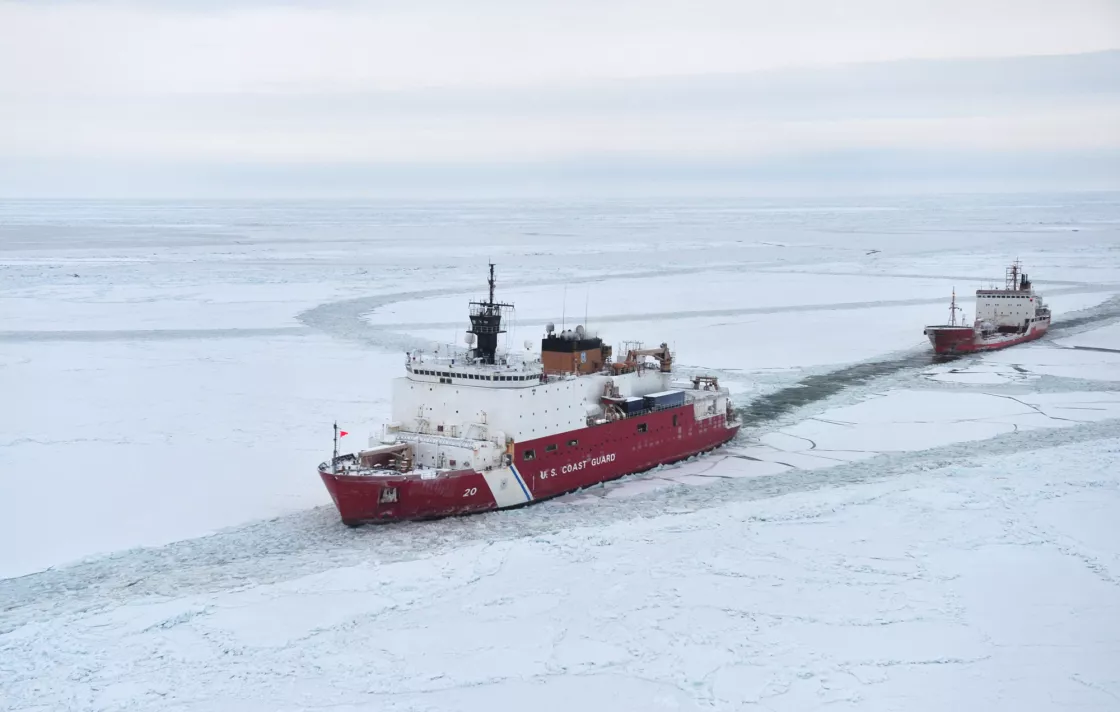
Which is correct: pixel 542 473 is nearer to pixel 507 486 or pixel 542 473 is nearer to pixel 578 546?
pixel 507 486

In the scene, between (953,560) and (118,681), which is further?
(953,560)

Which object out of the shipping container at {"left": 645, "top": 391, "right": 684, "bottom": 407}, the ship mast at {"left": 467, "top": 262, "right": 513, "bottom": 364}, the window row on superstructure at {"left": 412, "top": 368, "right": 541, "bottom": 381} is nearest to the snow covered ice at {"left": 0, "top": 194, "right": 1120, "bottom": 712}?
the shipping container at {"left": 645, "top": 391, "right": 684, "bottom": 407}

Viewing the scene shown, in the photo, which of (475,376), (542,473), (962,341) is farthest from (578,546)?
(962,341)

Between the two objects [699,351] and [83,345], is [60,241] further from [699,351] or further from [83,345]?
[699,351]

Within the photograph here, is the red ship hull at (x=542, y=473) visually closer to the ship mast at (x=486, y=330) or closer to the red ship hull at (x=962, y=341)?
the ship mast at (x=486, y=330)

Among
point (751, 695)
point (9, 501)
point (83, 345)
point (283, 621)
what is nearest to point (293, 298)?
point (83, 345)

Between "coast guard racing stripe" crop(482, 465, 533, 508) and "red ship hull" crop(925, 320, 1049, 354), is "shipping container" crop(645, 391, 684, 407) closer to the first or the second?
"coast guard racing stripe" crop(482, 465, 533, 508)
